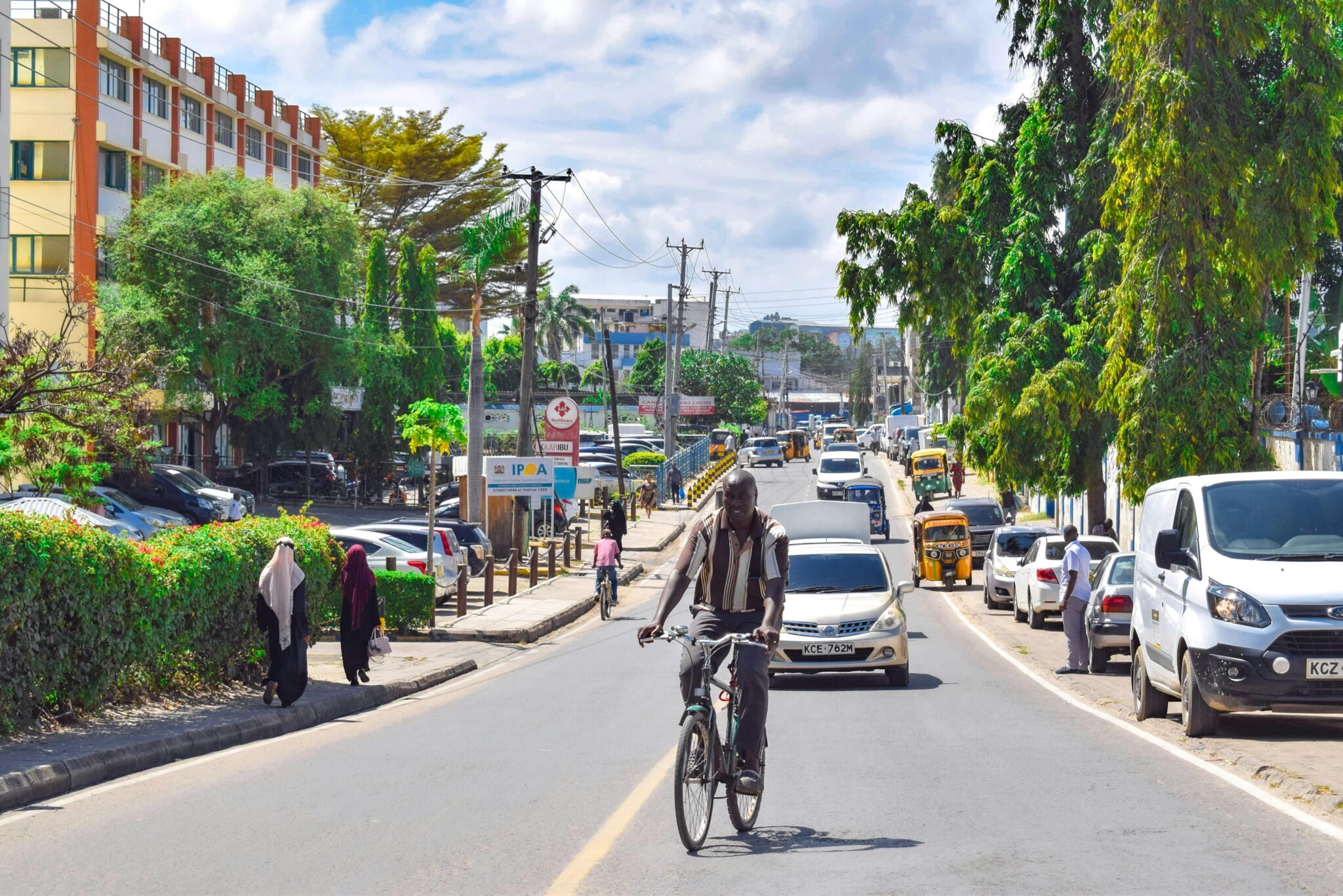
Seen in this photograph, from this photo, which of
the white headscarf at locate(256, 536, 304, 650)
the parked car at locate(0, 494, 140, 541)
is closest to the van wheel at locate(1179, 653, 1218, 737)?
the white headscarf at locate(256, 536, 304, 650)

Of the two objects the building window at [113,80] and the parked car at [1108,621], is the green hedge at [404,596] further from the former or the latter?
the building window at [113,80]

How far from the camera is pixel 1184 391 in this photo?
733 inches

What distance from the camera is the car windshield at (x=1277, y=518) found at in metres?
11.1

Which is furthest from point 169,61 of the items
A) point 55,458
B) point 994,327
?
point 994,327

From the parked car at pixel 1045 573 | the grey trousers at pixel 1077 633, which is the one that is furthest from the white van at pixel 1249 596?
the parked car at pixel 1045 573

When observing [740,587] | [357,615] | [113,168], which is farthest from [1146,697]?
[113,168]

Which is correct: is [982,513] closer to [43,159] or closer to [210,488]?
[210,488]

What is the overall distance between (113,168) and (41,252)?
4166mm

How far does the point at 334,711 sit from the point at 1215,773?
8900 millimetres

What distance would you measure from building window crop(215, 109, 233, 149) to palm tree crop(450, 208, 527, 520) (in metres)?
22.6

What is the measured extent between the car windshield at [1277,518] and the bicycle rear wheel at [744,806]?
17.8 ft

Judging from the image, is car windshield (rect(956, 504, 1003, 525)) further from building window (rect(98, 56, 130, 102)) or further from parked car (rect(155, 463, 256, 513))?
building window (rect(98, 56, 130, 102))

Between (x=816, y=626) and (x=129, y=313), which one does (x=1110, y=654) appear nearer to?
(x=816, y=626)

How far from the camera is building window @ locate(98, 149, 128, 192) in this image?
49.5m
